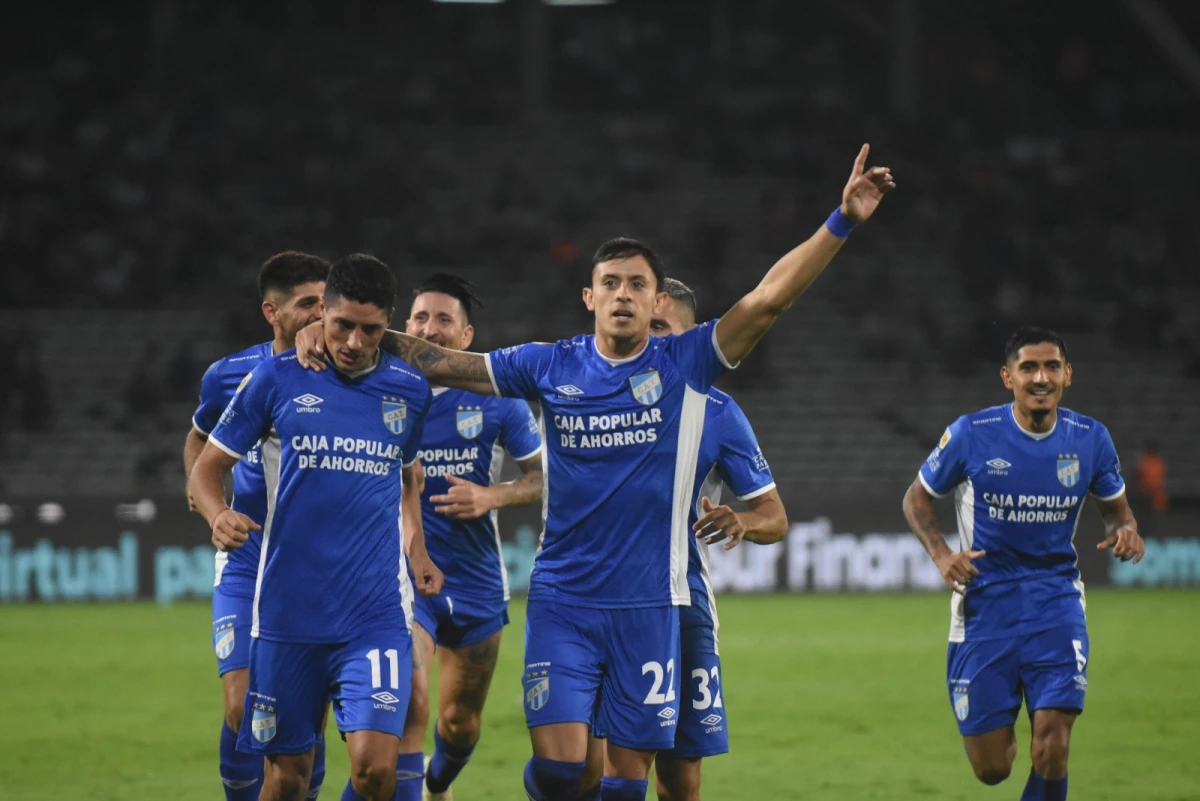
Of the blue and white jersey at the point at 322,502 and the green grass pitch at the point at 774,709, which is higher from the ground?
the blue and white jersey at the point at 322,502

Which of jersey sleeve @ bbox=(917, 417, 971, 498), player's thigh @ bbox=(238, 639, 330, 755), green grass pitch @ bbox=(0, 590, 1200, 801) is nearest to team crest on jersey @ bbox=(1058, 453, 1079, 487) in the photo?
jersey sleeve @ bbox=(917, 417, 971, 498)

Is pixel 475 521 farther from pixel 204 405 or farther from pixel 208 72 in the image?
pixel 208 72

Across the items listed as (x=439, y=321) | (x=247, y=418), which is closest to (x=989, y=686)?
(x=439, y=321)

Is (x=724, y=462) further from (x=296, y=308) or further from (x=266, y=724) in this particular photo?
(x=266, y=724)

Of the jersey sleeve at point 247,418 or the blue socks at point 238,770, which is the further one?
the blue socks at point 238,770

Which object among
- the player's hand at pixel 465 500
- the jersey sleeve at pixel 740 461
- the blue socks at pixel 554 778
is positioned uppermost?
the jersey sleeve at pixel 740 461

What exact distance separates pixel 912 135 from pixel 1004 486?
73.6ft

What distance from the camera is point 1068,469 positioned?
7648 millimetres

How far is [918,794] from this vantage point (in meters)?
8.66

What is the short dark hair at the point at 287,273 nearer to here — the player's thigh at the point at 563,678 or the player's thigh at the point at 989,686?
the player's thigh at the point at 563,678

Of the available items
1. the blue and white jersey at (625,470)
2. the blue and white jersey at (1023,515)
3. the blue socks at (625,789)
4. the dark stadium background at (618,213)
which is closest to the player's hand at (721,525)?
the blue and white jersey at (625,470)

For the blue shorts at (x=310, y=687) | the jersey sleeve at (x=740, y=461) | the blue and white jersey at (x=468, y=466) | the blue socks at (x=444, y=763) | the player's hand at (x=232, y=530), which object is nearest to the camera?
the player's hand at (x=232, y=530)

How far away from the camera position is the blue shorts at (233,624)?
6.82 metres

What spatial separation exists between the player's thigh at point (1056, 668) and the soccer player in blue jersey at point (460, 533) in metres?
2.55
